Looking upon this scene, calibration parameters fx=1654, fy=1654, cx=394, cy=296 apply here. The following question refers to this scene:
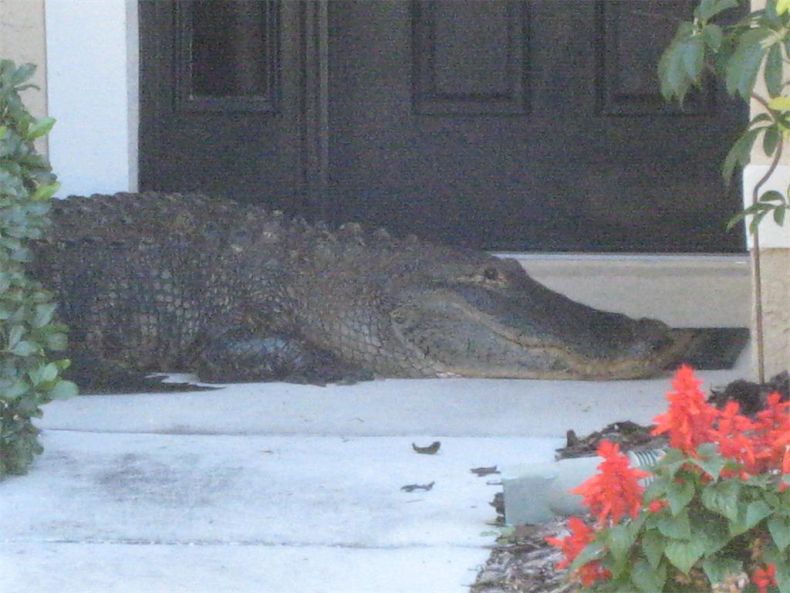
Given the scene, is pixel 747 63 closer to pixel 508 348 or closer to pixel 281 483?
pixel 281 483

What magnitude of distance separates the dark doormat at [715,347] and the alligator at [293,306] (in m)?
0.07

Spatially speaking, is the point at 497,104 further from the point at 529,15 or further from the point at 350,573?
the point at 350,573

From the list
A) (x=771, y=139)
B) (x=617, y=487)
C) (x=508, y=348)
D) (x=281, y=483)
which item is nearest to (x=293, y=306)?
(x=508, y=348)

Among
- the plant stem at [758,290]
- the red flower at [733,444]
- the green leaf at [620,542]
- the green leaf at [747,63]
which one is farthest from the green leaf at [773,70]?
the green leaf at [620,542]

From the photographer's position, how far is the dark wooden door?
724 centimetres

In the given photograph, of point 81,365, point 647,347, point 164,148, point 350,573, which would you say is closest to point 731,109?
point 647,347

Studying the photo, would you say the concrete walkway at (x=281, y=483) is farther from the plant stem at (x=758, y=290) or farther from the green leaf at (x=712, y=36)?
the green leaf at (x=712, y=36)

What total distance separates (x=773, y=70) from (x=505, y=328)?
7.44 ft

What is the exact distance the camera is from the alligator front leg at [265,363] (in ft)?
20.7

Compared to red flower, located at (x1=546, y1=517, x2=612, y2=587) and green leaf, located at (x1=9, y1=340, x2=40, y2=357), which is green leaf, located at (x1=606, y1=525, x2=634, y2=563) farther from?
green leaf, located at (x1=9, y1=340, x2=40, y2=357)

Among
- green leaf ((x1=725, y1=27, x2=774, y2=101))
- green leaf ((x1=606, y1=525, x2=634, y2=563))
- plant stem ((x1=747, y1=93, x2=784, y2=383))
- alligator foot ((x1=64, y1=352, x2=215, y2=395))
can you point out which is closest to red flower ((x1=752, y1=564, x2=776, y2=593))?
green leaf ((x1=606, y1=525, x2=634, y2=563))

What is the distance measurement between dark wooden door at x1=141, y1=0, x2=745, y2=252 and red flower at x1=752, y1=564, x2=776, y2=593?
404 centimetres

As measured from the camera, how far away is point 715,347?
6.70 m

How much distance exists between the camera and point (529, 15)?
7266mm
